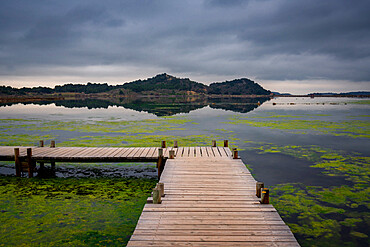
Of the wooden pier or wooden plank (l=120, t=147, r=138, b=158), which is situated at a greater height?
wooden plank (l=120, t=147, r=138, b=158)

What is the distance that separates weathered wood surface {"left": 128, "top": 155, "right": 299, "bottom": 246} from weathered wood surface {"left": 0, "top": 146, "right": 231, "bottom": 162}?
3209 millimetres

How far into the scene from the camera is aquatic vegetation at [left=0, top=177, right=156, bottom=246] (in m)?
7.70

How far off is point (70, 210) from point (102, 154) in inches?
190

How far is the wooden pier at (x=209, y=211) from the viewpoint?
5.75 m

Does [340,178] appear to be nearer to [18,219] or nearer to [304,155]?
[304,155]

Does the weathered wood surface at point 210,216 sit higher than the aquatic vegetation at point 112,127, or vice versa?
the aquatic vegetation at point 112,127

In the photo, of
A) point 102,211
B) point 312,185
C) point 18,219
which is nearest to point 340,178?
point 312,185

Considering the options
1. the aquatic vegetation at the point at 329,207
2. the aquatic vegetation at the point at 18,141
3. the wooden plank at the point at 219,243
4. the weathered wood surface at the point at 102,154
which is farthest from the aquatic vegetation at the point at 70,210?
the aquatic vegetation at the point at 18,141

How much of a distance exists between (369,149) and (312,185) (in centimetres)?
1039

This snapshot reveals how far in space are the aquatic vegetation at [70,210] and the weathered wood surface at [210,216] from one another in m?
1.70

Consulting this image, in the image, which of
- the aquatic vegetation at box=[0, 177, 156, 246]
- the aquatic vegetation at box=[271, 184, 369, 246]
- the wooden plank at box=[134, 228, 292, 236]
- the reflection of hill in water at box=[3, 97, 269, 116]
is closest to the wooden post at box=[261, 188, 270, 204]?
the wooden plank at box=[134, 228, 292, 236]

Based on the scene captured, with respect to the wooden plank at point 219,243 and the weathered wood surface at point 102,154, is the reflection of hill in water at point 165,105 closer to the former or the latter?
the weathered wood surface at point 102,154

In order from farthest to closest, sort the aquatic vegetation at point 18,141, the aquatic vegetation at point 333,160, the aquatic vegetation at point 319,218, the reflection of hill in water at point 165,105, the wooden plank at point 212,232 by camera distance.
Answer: the reflection of hill in water at point 165,105, the aquatic vegetation at point 18,141, the aquatic vegetation at point 333,160, the aquatic vegetation at point 319,218, the wooden plank at point 212,232

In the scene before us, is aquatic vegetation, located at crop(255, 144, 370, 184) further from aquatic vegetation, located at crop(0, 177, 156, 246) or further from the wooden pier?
aquatic vegetation, located at crop(0, 177, 156, 246)
